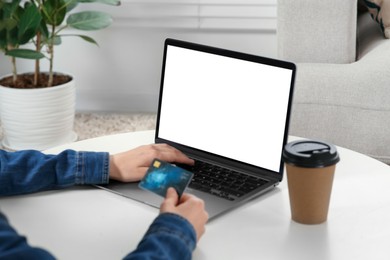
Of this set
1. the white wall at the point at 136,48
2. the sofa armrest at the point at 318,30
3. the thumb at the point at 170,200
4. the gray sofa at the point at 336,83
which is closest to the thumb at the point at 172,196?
the thumb at the point at 170,200

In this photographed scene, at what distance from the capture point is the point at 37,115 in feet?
9.23

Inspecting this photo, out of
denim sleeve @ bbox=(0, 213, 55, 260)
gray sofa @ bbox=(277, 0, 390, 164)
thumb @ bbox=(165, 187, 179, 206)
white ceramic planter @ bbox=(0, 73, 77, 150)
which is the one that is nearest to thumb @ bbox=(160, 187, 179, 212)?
thumb @ bbox=(165, 187, 179, 206)

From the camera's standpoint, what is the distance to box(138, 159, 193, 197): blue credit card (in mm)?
1148

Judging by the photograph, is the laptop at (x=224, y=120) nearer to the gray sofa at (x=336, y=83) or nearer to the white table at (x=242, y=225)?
the white table at (x=242, y=225)

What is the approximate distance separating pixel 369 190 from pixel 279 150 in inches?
6.9

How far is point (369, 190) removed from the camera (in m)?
1.32

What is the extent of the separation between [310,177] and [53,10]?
6.13 ft

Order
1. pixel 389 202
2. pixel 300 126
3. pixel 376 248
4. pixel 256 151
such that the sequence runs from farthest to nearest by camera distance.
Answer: pixel 300 126 → pixel 256 151 → pixel 389 202 → pixel 376 248

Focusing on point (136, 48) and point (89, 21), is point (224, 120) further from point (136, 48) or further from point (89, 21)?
point (136, 48)

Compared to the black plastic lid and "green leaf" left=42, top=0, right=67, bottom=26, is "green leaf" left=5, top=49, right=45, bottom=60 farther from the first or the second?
the black plastic lid

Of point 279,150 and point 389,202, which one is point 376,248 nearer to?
point 389,202

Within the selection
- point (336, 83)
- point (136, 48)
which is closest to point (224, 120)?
point (336, 83)

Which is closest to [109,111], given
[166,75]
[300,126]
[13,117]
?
[13,117]

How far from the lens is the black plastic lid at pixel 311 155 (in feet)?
3.79
